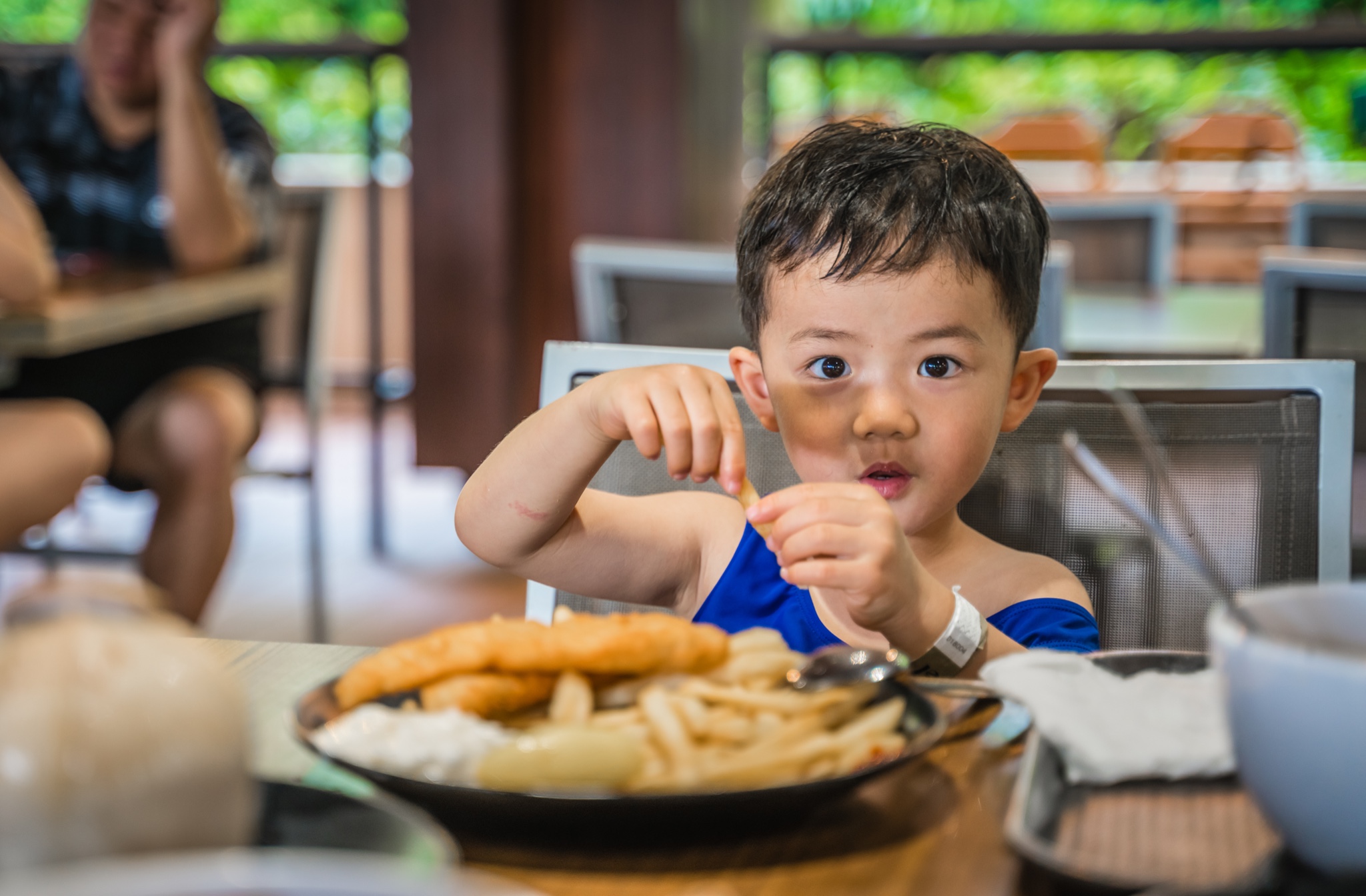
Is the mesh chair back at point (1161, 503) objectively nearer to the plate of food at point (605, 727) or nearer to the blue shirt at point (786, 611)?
the blue shirt at point (786, 611)

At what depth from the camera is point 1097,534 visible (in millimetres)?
1027

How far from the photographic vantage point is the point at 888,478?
94 cm

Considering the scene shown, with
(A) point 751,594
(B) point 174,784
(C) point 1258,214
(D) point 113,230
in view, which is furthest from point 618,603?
(C) point 1258,214

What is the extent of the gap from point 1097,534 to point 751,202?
1.20 ft

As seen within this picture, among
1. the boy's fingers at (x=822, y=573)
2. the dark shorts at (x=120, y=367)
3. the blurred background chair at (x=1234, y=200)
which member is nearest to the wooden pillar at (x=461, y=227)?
the dark shorts at (x=120, y=367)

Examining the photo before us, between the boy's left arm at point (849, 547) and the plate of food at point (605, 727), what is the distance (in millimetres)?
107

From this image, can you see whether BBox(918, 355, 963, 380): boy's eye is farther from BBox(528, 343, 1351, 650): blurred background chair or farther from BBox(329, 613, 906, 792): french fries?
BBox(329, 613, 906, 792): french fries

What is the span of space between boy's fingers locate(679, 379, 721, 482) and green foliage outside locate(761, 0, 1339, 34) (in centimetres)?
290

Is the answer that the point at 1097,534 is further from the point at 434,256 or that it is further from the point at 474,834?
the point at 434,256

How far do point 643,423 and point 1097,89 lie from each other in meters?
4.44

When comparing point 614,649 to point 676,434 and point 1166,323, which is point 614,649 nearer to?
point 676,434

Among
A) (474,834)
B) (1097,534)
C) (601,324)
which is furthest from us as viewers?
(601,324)

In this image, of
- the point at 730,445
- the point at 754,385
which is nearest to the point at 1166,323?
the point at 754,385

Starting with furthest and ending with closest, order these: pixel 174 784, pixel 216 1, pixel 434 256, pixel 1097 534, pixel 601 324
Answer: pixel 434 256 → pixel 216 1 → pixel 601 324 → pixel 1097 534 → pixel 174 784
